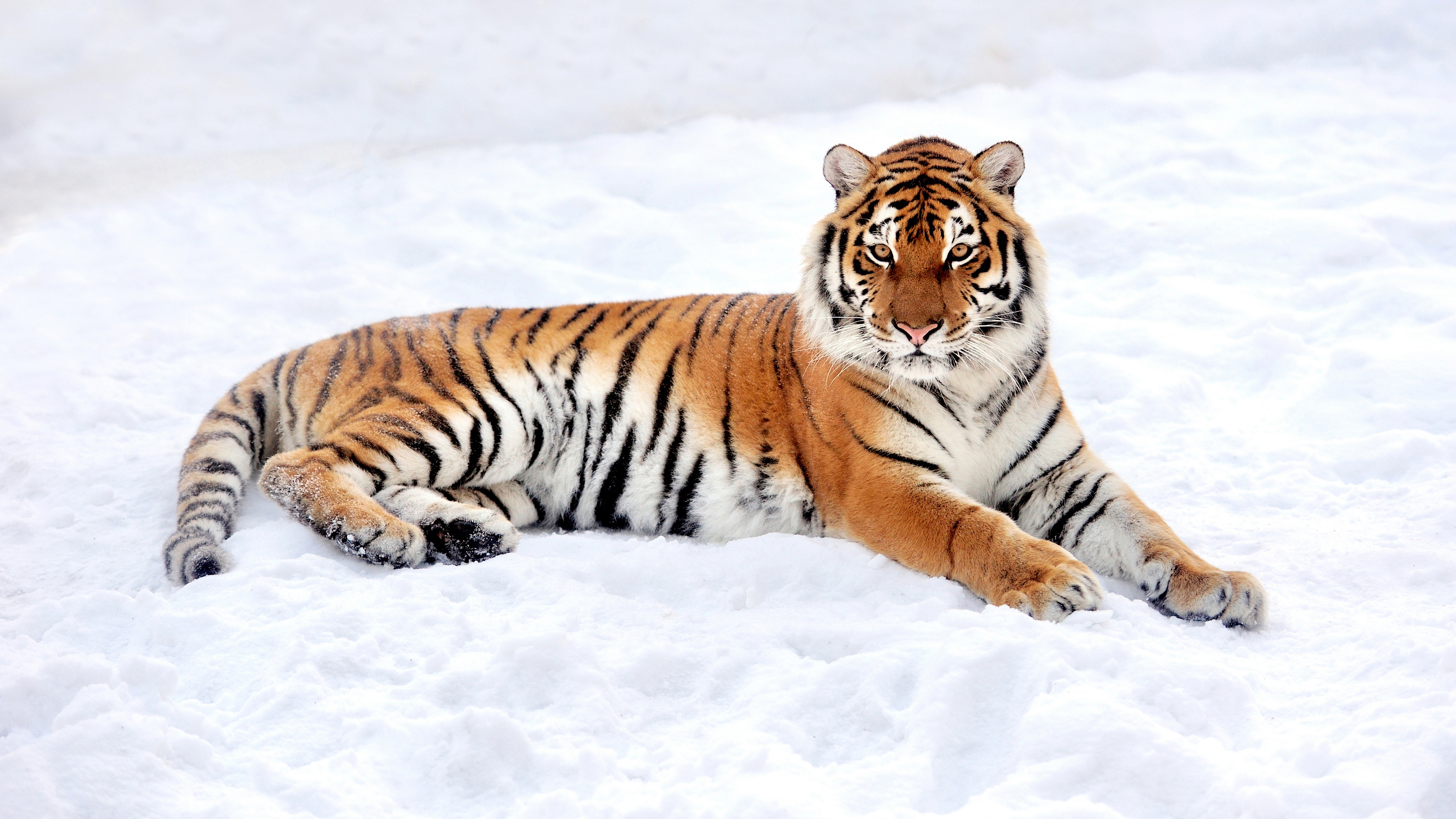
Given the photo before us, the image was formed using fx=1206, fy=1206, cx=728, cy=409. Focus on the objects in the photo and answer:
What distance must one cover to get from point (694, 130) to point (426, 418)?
3642mm

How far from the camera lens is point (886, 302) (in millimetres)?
2861

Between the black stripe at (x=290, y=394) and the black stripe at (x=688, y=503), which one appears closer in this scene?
the black stripe at (x=688, y=503)

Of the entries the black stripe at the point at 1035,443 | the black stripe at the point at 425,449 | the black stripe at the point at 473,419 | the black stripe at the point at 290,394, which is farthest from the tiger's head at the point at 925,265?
the black stripe at the point at 290,394

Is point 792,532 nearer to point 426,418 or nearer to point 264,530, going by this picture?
point 426,418

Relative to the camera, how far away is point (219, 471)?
3150 millimetres

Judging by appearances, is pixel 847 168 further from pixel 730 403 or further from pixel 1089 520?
pixel 1089 520

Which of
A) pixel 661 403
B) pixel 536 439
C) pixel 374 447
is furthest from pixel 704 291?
pixel 374 447

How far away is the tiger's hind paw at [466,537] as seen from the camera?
2.86 metres

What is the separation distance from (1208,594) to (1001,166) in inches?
45.9

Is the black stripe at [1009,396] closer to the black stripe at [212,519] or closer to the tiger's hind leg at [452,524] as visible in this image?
the tiger's hind leg at [452,524]

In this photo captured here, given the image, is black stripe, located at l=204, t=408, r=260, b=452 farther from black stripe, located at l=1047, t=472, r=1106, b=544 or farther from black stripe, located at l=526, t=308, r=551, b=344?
black stripe, located at l=1047, t=472, r=1106, b=544

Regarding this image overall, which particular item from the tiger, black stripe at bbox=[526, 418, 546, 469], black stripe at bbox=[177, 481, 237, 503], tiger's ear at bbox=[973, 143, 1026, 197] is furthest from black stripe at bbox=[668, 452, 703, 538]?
black stripe at bbox=[177, 481, 237, 503]

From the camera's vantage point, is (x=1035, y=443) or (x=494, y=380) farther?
(x=494, y=380)

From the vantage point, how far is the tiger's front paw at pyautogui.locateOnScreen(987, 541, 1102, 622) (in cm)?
243
